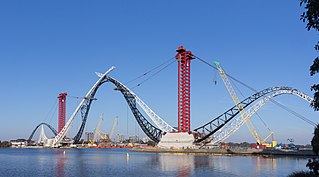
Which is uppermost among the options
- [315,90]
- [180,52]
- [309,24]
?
[180,52]

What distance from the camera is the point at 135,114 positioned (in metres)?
127

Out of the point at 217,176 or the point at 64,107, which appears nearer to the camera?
the point at 217,176

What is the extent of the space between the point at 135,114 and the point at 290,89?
A: 5226 cm

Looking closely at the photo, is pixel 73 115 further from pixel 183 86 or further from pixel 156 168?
pixel 156 168

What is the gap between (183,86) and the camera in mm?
101812

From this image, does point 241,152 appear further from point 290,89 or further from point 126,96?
point 126,96

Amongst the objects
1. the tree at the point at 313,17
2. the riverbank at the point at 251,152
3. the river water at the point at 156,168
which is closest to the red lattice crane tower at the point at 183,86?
the riverbank at the point at 251,152

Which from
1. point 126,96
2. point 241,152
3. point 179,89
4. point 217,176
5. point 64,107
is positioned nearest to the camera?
point 217,176

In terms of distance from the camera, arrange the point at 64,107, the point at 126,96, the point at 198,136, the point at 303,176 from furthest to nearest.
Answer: the point at 64,107 < the point at 126,96 < the point at 198,136 < the point at 303,176

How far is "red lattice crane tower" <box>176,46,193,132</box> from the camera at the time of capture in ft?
328

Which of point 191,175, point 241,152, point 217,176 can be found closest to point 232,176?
point 217,176

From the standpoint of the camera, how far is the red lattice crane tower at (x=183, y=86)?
99.9 meters

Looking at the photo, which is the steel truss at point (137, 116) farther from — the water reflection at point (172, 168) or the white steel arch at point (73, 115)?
the water reflection at point (172, 168)

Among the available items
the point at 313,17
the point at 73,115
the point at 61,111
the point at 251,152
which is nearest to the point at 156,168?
the point at 313,17
